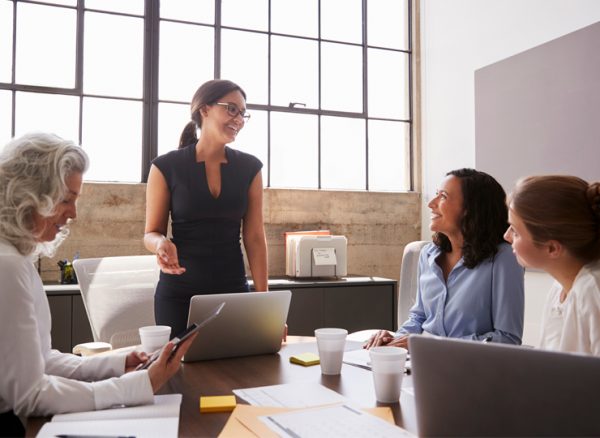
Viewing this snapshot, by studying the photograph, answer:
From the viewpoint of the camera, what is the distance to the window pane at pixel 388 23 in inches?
181

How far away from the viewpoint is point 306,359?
1492mm

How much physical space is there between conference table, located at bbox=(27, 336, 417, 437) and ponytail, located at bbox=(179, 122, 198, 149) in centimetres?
104

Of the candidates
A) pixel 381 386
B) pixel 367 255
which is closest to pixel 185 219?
pixel 381 386

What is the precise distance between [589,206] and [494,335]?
1.83ft

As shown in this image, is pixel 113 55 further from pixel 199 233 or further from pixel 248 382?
pixel 248 382

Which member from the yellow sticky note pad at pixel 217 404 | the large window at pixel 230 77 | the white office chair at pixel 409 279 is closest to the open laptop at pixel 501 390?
the yellow sticky note pad at pixel 217 404

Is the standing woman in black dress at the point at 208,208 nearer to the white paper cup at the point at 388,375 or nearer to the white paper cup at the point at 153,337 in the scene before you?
the white paper cup at the point at 153,337

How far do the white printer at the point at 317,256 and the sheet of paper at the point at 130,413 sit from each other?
8.58 feet

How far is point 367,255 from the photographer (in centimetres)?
436

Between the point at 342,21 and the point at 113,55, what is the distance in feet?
6.37

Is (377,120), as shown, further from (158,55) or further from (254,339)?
(254,339)

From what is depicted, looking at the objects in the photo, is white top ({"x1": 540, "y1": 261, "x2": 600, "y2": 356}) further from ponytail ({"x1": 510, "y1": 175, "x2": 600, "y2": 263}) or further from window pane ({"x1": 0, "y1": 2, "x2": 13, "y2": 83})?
window pane ({"x1": 0, "y1": 2, "x2": 13, "y2": 83})

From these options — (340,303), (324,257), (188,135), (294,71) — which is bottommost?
(340,303)

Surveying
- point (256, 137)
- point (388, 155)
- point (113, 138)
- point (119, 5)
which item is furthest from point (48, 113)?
point (388, 155)
